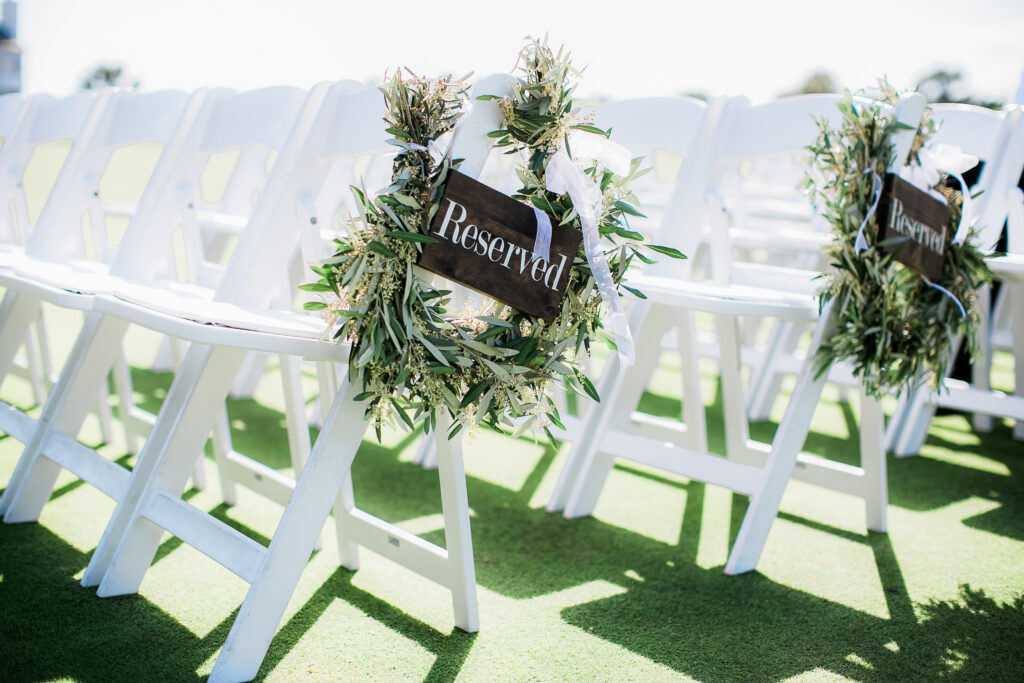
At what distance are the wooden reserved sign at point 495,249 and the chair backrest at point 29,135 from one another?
1.65 metres

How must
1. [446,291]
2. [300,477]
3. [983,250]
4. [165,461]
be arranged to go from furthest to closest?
1. [983,250]
2. [165,461]
3. [300,477]
4. [446,291]

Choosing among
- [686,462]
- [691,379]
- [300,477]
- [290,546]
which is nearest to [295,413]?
[300,477]

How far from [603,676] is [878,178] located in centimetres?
115

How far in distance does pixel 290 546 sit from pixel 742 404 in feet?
4.39

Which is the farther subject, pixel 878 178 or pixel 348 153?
pixel 878 178

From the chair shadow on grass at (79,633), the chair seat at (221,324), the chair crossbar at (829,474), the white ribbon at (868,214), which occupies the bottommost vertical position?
the chair shadow on grass at (79,633)

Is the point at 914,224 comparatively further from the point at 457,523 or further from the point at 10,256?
the point at 10,256

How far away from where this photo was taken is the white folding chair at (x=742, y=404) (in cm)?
179

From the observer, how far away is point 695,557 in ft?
6.33

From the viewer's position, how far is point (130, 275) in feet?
6.29

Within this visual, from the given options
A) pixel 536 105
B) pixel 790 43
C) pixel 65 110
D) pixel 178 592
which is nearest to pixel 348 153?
pixel 536 105

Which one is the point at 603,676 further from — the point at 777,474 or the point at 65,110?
the point at 65,110

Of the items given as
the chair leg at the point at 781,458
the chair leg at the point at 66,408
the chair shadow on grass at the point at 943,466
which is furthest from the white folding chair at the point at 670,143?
the chair leg at the point at 66,408

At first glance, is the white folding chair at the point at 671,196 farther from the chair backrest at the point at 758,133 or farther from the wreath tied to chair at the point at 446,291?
the wreath tied to chair at the point at 446,291
